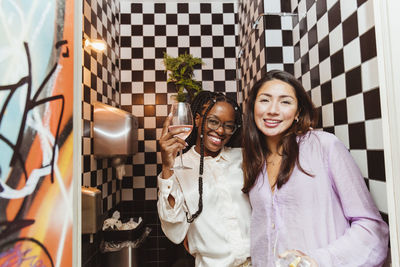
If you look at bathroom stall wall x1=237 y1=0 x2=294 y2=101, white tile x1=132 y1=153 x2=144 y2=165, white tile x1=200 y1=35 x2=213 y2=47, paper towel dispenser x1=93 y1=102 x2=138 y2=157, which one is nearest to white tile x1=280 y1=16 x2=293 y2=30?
bathroom stall wall x1=237 y1=0 x2=294 y2=101

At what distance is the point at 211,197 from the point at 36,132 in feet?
3.62

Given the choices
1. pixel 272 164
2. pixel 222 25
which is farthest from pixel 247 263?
pixel 222 25

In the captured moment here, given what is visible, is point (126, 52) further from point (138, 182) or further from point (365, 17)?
point (365, 17)

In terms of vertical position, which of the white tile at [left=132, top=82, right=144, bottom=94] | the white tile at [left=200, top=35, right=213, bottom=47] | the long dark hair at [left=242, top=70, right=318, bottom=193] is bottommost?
the long dark hair at [left=242, top=70, right=318, bottom=193]

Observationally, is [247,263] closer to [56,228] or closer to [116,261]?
[56,228]

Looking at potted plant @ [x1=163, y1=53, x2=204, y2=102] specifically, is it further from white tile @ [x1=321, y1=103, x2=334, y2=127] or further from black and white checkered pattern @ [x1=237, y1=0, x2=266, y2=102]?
white tile @ [x1=321, y1=103, x2=334, y2=127]

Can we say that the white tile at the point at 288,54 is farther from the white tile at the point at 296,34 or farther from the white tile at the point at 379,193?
the white tile at the point at 379,193

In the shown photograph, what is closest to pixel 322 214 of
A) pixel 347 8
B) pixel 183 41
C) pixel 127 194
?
pixel 347 8

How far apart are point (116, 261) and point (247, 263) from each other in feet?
5.12

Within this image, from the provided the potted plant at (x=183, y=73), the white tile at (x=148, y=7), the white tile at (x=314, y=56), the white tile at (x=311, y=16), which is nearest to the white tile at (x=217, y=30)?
the potted plant at (x=183, y=73)

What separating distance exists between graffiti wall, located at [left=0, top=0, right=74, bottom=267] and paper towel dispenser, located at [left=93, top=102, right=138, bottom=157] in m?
1.84

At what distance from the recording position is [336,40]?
151 cm

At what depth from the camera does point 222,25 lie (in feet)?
11.8

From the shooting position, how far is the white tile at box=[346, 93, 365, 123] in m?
1.27
